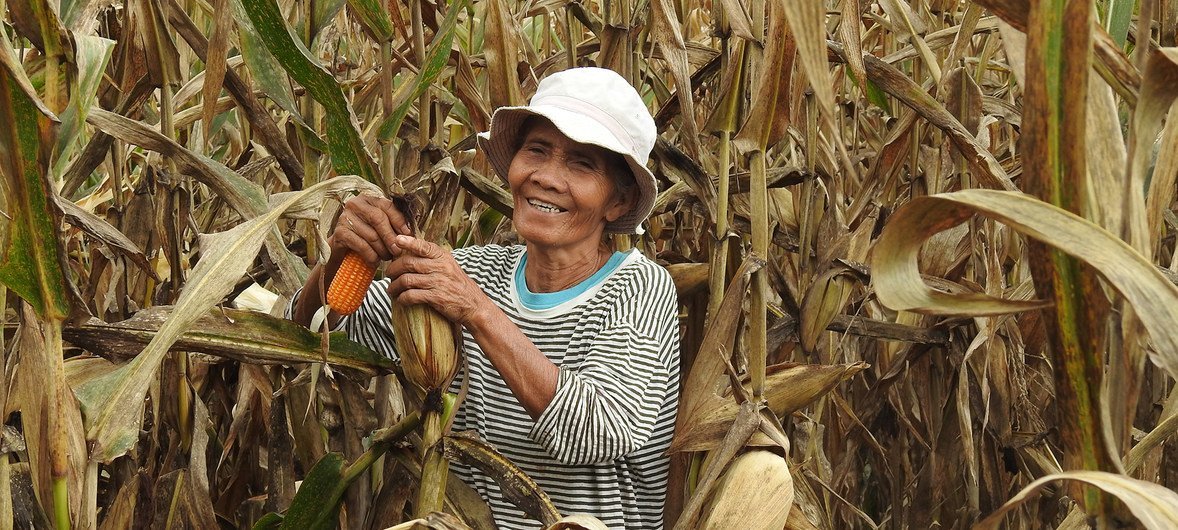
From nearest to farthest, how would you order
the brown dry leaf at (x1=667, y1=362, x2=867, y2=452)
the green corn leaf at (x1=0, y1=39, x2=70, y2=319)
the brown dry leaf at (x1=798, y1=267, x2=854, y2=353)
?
1. the green corn leaf at (x1=0, y1=39, x2=70, y2=319)
2. the brown dry leaf at (x1=667, y1=362, x2=867, y2=452)
3. the brown dry leaf at (x1=798, y1=267, x2=854, y2=353)

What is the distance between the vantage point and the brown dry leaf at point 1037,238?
0.77 m

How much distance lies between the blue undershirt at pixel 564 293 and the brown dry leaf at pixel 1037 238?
1.12 metres

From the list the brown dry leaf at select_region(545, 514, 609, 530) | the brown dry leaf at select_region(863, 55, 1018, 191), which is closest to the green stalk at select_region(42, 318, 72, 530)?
the brown dry leaf at select_region(545, 514, 609, 530)

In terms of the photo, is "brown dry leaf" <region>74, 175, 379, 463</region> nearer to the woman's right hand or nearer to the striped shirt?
the woman's right hand

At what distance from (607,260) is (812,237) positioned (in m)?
0.39

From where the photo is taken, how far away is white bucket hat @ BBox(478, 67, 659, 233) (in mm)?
1819

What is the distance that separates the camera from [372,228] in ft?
4.80

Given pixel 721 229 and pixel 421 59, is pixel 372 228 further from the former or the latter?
pixel 721 229

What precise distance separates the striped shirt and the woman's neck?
0.17ft

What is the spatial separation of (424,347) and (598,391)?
444 millimetres

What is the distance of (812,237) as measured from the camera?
2.04 metres

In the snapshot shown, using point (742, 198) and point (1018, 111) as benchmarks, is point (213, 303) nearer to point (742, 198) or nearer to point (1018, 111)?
point (742, 198)

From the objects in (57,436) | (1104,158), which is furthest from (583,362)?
(1104,158)

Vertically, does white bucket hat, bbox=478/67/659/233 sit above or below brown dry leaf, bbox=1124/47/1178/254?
below
